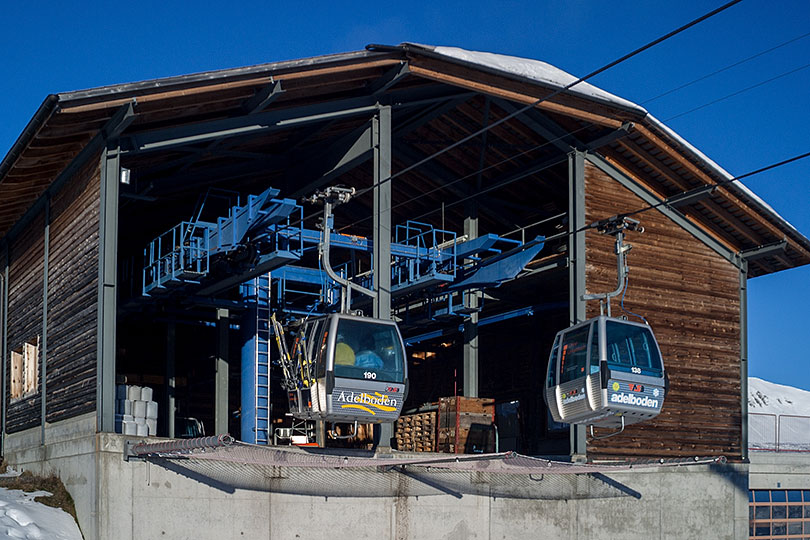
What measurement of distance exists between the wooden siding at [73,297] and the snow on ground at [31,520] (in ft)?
5.36

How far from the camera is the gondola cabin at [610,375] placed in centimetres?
1695

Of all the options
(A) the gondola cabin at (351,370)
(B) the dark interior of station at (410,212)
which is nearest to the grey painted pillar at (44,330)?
(B) the dark interior of station at (410,212)

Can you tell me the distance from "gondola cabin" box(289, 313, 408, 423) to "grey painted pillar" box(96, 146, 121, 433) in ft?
9.64

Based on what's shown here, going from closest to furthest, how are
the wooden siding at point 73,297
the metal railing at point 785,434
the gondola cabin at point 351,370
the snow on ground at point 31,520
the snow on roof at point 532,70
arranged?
the snow on ground at point 31,520 < the gondola cabin at point 351,370 < the wooden siding at point 73,297 < the snow on roof at point 532,70 < the metal railing at point 785,434

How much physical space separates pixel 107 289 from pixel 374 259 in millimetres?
4992

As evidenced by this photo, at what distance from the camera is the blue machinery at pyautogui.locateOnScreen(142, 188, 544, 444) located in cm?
1825

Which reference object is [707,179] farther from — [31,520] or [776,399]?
[776,399]

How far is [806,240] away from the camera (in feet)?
78.1

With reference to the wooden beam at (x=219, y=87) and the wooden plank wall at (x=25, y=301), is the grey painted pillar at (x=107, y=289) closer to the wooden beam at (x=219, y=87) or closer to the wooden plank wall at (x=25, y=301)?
the wooden beam at (x=219, y=87)

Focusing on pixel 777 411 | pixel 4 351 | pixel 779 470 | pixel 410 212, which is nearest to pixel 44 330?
pixel 4 351

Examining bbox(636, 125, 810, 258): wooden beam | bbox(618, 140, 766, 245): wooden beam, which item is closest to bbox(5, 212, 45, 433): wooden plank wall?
bbox(618, 140, 766, 245): wooden beam

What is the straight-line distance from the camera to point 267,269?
61.3 ft

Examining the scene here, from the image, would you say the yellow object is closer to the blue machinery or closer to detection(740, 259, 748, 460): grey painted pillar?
the blue machinery

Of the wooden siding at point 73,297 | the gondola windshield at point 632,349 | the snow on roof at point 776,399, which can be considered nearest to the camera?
the wooden siding at point 73,297
